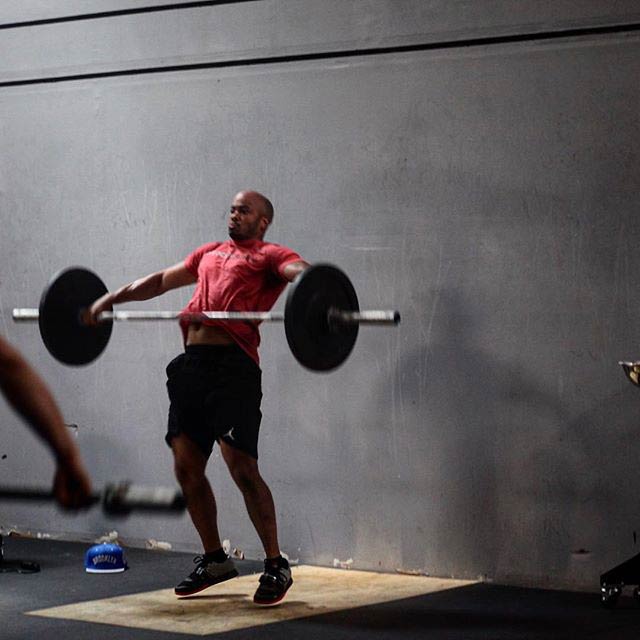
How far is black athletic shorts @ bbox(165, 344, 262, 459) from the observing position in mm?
4492

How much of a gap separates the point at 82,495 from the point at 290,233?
11.0 ft

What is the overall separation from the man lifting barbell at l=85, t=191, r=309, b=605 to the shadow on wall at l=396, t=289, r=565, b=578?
679 millimetres

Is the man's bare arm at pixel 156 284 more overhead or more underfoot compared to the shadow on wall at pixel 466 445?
more overhead

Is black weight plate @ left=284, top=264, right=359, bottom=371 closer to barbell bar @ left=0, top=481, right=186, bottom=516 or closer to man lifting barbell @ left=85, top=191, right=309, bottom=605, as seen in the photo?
man lifting barbell @ left=85, top=191, right=309, bottom=605

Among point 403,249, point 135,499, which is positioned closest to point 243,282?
point 403,249

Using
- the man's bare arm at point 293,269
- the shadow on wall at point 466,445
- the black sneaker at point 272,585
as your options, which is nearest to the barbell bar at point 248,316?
the man's bare arm at point 293,269

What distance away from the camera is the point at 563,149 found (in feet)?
15.5

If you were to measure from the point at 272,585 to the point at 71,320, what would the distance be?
1079 mm

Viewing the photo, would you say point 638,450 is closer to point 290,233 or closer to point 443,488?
point 443,488

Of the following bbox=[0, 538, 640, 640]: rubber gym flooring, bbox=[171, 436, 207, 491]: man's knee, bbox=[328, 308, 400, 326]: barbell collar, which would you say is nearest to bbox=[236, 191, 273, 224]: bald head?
bbox=[328, 308, 400, 326]: barbell collar

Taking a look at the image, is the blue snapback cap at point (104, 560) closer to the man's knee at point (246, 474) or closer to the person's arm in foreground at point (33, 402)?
the man's knee at point (246, 474)

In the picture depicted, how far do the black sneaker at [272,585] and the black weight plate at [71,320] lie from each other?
904 mm

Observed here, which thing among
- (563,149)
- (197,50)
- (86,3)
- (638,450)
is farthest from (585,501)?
(86,3)

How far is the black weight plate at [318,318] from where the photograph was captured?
4000mm
